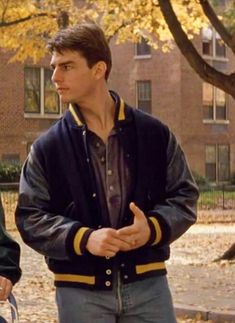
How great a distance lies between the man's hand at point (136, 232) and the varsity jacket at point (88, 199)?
0.24 feet

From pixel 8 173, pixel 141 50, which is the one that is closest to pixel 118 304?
pixel 8 173

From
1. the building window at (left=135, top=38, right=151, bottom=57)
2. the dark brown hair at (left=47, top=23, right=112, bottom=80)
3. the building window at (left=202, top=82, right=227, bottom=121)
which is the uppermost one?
the building window at (left=135, top=38, right=151, bottom=57)

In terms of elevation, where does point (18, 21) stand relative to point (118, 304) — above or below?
above

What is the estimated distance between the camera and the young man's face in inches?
143

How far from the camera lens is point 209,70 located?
14086mm

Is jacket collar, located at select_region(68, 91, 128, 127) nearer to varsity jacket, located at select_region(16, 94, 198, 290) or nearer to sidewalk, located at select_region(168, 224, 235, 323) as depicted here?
varsity jacket, located at select_region(16, 94, 198, 290)

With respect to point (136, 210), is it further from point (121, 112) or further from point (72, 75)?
point (72, 75)

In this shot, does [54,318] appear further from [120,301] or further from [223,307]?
[120,301]

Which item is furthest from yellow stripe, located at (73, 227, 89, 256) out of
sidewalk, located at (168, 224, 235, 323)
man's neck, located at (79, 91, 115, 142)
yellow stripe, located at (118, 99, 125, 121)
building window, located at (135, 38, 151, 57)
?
building window, located at (135, 38, 151, 57)

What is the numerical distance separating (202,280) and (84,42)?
872 cm

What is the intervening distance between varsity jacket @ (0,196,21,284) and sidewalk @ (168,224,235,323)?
18.9 feet

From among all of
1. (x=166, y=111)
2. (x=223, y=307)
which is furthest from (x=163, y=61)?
(x=223, y=307)

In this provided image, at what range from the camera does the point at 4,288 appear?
11.5 ft

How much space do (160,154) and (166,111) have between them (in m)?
34.2
